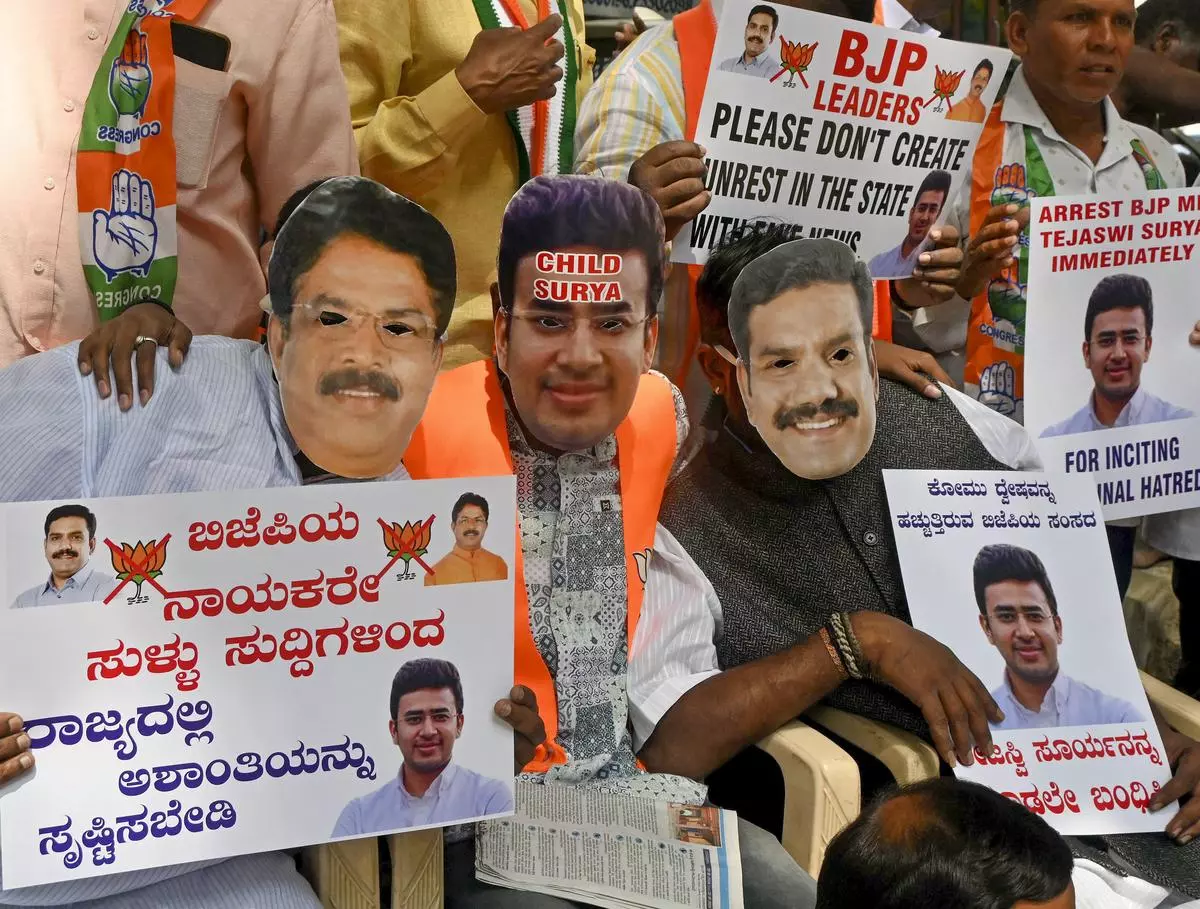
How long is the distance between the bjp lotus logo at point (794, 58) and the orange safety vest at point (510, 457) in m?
0.58

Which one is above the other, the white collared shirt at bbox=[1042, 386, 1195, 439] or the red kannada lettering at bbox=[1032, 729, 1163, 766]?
the white collared shirt at bbox=[1042, 386, 1195, 439]

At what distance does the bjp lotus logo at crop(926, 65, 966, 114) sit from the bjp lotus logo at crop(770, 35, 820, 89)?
28 cm

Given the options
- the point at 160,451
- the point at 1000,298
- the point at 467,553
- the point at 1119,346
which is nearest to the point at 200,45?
the point at 160,451

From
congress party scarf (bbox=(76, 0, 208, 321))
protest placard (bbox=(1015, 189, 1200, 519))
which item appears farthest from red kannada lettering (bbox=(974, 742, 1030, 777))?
congress party scarf (bbox=(76, 0, 208, 321))

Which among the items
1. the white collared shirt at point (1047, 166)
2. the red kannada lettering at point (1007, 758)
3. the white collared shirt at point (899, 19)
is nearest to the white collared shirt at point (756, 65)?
the white collared shirt at point (899, 19)

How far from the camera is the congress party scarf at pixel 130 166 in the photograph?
1.85 m

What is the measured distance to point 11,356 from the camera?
191 centimetres

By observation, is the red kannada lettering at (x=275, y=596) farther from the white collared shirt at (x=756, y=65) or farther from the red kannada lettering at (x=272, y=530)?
the white collared shirt at (x=756, y=65)

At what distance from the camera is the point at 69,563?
1.56 meters

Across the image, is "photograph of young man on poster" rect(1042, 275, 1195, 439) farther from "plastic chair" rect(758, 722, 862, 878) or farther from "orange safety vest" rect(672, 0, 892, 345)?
"plastic chair" rect(758, 722, 862, 878)

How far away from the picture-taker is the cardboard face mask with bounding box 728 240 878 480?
228 cm

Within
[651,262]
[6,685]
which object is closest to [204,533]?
[6,685]

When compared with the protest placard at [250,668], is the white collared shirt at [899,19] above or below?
above

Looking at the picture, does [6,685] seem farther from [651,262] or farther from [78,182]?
[651,262]
